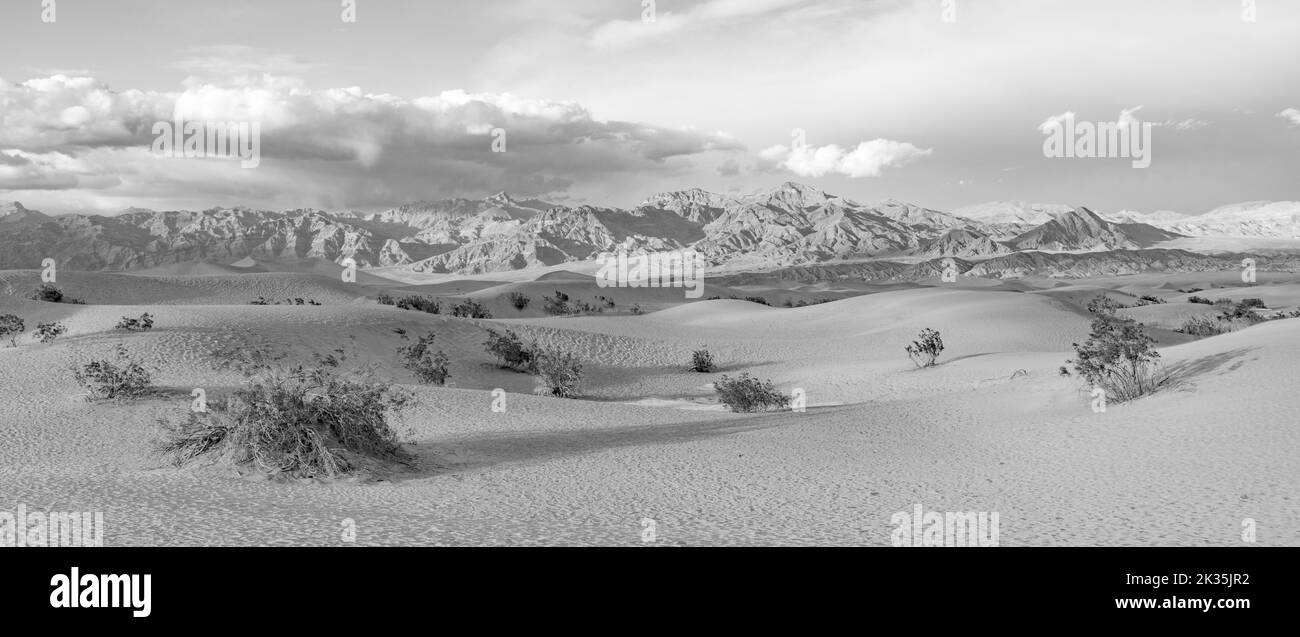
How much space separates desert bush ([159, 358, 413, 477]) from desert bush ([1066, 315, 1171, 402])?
13.9 metres

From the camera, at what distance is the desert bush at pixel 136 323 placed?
2603 cm

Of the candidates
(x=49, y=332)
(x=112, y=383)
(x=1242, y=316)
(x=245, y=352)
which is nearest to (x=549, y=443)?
(x=112, y=383)

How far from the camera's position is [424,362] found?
27.5m

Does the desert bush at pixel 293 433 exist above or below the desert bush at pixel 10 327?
below

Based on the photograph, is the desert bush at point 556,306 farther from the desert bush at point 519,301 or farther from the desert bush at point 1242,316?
the desert bush at point 1242,316

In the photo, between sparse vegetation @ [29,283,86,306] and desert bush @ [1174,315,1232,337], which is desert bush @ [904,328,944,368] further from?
sparse vegetation @ [29,283,86,306]

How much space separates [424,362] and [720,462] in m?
15.9

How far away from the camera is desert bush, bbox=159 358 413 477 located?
40.3 feet

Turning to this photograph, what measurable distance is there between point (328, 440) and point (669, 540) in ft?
20.3

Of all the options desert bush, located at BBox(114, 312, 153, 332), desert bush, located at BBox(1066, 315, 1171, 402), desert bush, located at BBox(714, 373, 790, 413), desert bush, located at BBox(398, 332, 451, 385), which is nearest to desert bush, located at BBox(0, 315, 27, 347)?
desert bush, located at BBox(114, 312, 153, 332)

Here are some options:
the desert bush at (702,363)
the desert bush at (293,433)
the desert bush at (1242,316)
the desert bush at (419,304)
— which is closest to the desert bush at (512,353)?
the desert bush at (702,363)

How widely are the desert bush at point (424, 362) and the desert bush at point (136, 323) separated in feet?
24.5

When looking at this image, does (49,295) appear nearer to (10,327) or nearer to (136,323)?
(10,327)
